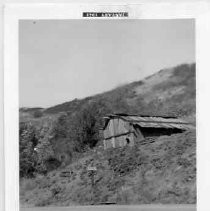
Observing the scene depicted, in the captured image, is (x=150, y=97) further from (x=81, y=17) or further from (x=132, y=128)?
(x=81, y=17)

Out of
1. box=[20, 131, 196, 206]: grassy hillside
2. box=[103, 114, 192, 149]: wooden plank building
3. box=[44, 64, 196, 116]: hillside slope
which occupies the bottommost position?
box=[20, 131, 196, 206]: grassy hillside

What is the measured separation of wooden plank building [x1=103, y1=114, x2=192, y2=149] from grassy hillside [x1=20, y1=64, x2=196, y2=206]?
11mm

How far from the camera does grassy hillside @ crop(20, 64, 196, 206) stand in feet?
2.05

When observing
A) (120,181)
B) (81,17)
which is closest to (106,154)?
(120,181)

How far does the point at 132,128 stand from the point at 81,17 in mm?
242

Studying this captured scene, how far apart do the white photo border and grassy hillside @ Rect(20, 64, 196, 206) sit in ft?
0.06

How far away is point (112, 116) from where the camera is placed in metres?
0.63

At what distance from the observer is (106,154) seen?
628 mm

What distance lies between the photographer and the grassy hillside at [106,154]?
0.62 m

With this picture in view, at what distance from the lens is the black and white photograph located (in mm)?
624

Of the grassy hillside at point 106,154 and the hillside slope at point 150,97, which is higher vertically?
the hillside slope at point 150,97

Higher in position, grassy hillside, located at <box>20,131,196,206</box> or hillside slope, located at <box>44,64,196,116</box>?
hillside slope, located at <box>44,64,196,116</box>
